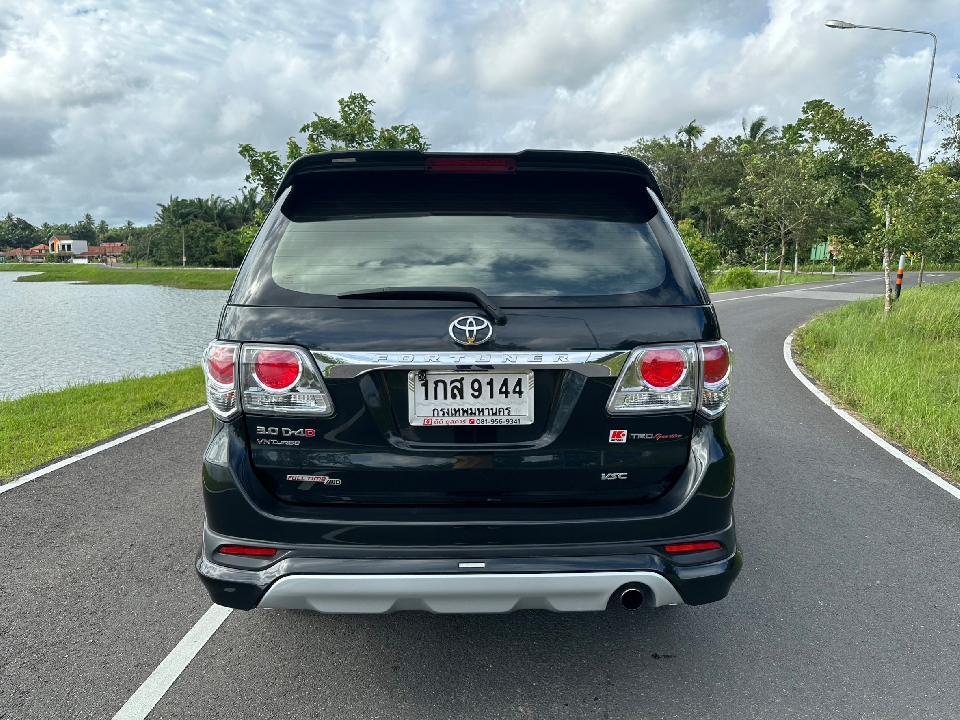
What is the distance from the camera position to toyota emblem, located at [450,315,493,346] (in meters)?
2.15

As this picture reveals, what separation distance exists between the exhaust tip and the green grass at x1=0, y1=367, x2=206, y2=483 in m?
4.92

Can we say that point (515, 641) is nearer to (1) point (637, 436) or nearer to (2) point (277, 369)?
(1) point (637, 436)

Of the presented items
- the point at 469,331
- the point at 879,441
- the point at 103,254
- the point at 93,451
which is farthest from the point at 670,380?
the point at 103,254

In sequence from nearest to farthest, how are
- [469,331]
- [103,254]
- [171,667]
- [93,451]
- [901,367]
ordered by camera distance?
[469,331], [171,667], [93,451], [901,367], [103,254]

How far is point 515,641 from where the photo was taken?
113 inches

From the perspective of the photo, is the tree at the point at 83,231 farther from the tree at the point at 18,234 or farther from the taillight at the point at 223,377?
the taillight at the point at 223,377

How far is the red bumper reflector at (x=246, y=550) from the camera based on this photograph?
2.26 m

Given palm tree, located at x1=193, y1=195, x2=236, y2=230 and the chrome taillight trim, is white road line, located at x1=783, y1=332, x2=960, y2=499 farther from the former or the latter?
palm tree, located at x1=193, y1=195, x2=236, y2=230

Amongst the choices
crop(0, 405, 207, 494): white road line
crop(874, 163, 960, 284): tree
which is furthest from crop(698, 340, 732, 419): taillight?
crop(874, 163, 960, 284): tree

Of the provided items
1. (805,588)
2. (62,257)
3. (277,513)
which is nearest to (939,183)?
(805,588)

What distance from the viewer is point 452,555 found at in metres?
2.22

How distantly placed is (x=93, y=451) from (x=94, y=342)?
14.1 m

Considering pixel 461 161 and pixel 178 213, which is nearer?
pixel 461 161

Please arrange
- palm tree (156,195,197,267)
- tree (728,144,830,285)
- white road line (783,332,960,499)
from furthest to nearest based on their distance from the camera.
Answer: palm tree (156,195,197,267) → tree (728,144,830,285) → white road line (783,332,960,499)
